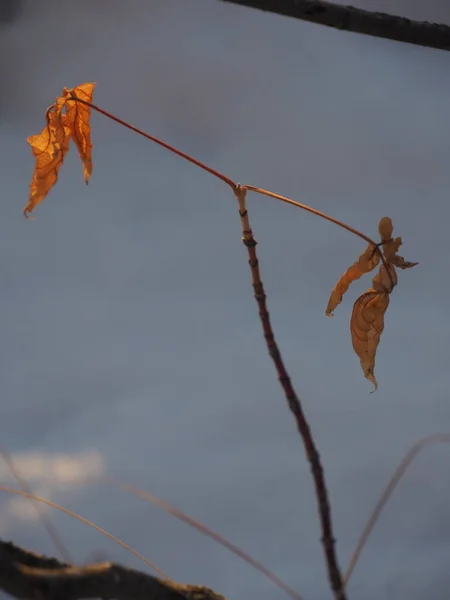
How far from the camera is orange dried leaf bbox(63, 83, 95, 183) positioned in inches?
23.1

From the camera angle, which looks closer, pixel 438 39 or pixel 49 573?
pixel 49 573

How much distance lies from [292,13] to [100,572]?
0.99ft

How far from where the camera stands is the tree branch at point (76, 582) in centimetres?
30

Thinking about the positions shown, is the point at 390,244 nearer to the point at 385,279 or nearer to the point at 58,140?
the point at 385,279

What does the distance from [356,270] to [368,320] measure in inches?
1.5

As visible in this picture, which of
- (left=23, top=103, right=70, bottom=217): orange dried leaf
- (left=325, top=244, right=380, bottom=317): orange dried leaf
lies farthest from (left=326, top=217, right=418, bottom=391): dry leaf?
(left=23, top=103, right=70, bottom=217): orange dried leaf

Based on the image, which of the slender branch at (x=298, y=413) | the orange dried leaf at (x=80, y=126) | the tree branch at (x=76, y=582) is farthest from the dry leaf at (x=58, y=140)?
the tree branch at (x=76, y=582)

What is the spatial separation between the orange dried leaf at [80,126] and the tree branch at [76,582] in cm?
32

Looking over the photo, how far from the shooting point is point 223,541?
0.36 metres

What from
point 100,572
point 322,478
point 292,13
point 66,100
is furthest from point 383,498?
point 66,100

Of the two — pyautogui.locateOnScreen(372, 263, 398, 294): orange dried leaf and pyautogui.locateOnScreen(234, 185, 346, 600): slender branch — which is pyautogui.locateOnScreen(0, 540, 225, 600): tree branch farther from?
pyautogui.locateOnScreen(372, 263, 398, 294): orange dried leaf

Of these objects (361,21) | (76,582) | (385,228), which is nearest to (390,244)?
(385,228)

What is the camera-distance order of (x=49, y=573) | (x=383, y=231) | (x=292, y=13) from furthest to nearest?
(x=383, y=231), (x=292, y=13), (x=49, y=573)

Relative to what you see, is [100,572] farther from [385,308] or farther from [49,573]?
[385,308]
